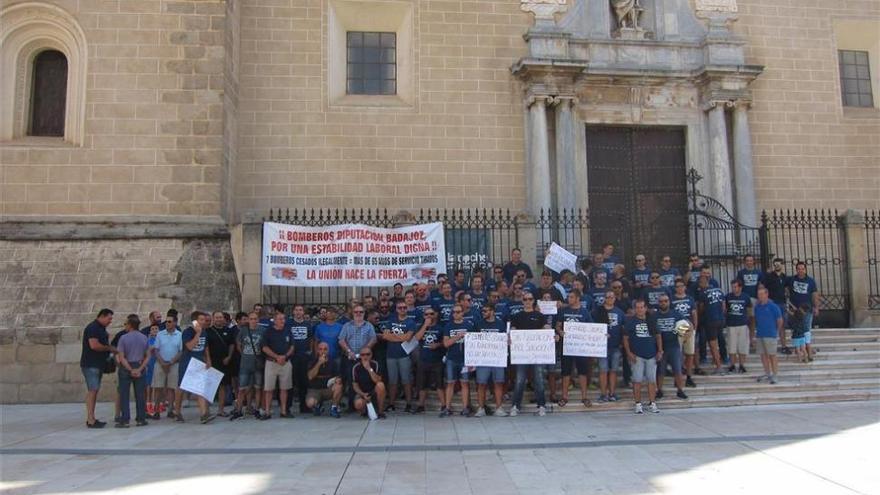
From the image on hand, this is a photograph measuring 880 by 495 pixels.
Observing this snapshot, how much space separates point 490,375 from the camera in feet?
33.8

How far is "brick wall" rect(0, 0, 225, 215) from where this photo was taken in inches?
544

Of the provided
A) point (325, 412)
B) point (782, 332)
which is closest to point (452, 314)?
point (325, 412)

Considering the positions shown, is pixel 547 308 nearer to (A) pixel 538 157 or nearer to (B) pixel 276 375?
(B) pixel 276 375

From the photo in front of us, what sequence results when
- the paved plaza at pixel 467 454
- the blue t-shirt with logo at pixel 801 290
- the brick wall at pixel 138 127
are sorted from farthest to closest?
the brick wall at pixel 138 127
the blue t-shirt with logo at pixel 801 290
the paved plaza at pixel 467 454

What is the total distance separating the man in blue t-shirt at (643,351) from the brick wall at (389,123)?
20.9 ft

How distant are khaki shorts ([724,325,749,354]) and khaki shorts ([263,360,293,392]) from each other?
7687 millimetres

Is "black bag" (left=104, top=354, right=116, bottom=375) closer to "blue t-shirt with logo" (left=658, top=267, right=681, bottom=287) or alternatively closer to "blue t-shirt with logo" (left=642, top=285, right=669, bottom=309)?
"blue t-shirt with logo" (left=642, top=285, right=669, bottom=309)

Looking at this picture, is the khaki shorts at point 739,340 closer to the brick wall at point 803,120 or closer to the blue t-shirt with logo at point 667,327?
the blue t-shirt with logo at point 667,327

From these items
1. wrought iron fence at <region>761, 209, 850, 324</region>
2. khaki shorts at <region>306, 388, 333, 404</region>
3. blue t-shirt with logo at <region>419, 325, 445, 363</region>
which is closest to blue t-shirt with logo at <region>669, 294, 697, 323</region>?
blue t-shirt with logo at <region>419, 325, 445, 363</region>

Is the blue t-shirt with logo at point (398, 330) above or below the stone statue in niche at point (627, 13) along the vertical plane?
below

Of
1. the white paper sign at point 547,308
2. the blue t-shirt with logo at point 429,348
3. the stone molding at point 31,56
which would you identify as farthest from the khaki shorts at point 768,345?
the stone molding at point 31,56

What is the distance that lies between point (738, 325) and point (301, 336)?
7.63 meters

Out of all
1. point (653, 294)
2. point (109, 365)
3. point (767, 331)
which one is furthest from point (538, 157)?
point (109, 365)

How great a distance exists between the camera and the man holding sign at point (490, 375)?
10.1m
